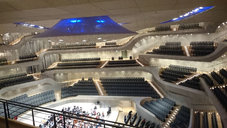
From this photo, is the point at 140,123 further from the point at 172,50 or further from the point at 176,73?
the point at 172,50

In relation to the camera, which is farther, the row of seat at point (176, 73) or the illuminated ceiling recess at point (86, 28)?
the row of seat at point (176, 73)

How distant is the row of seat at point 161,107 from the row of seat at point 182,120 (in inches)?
34.9

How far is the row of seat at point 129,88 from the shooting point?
15615mm

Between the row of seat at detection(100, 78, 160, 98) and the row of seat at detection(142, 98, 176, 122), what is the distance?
5.25ft

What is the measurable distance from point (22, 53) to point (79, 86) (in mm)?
8019

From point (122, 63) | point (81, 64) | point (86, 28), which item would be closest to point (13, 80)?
point (81, 64)

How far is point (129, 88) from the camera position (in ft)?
53.9

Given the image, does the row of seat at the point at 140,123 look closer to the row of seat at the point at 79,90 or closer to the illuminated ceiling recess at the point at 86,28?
the row of seat at the point at 79,90

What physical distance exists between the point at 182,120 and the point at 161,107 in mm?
2630

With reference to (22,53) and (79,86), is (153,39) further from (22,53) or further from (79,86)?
(22,53)

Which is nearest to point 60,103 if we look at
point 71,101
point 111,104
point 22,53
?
point 71,101

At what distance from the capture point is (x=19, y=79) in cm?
1603

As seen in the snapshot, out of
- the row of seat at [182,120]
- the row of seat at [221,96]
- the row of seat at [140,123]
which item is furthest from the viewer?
the row of seat at [140,123]

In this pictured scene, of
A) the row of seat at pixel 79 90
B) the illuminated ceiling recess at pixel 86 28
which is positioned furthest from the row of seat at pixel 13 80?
the illuminated ceiling recess at pixel 86 28
